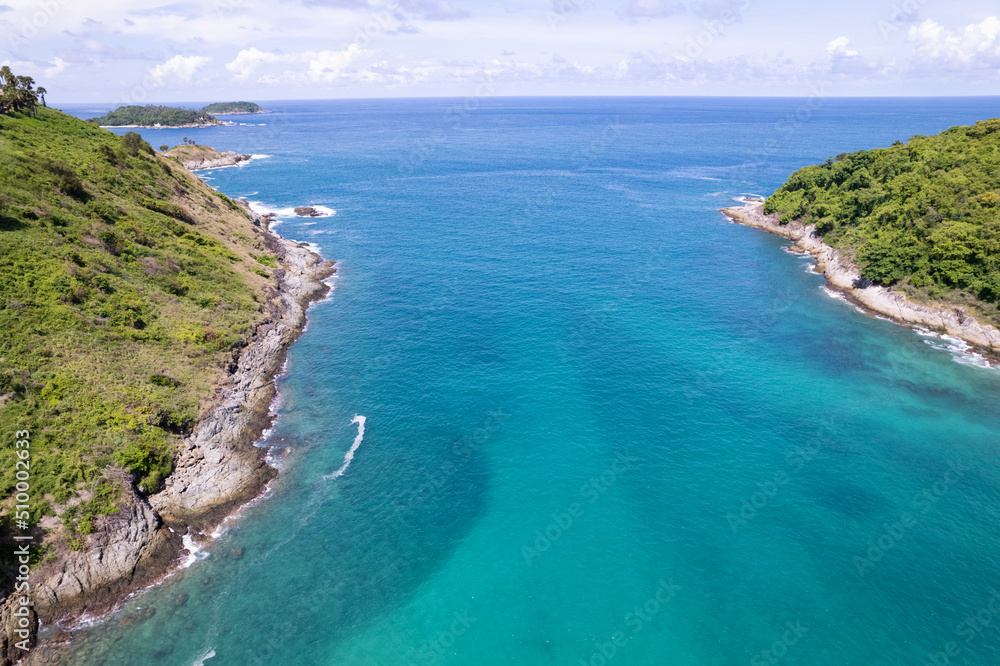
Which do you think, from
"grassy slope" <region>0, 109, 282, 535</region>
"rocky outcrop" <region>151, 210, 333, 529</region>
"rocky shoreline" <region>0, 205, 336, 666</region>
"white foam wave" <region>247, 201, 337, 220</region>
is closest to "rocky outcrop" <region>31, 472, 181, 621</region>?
"rocky shoreline" <region>0, 205, 336, 666</region>

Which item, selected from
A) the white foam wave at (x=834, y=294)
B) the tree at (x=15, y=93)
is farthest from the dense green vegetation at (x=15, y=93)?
the white foam wave at (x=834, y=294)

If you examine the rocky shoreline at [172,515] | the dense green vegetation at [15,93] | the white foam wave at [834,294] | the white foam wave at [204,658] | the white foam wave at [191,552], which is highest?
the dense green vegetation at [15,93]

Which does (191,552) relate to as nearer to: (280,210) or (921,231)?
(921,231)

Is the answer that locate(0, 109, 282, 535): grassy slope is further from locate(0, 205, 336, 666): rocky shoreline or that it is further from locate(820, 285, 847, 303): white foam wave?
locate(820, 285, 847, 303): white foam wave

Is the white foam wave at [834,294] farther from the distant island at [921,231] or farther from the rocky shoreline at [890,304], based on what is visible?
the distant island at [921,231]

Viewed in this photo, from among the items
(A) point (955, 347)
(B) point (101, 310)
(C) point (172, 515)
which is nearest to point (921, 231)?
(A) point (955, 347)

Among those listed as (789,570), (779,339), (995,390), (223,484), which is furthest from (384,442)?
(995,390)
